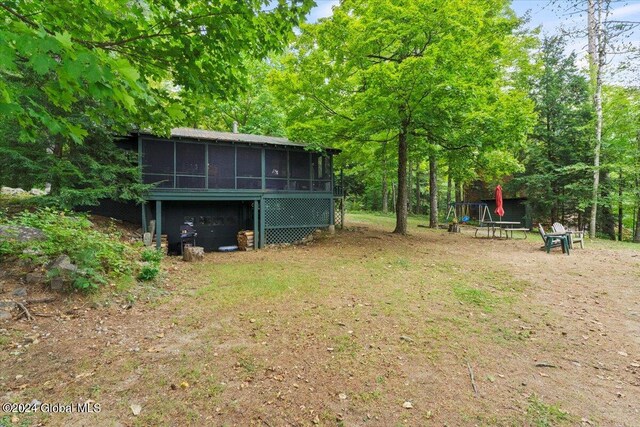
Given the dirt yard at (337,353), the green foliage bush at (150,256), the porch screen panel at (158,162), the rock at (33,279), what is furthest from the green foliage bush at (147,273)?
the porch screen panel at (158,162)

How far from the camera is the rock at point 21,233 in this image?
5094 millimetres

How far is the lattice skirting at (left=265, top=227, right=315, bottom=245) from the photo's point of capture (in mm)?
11211

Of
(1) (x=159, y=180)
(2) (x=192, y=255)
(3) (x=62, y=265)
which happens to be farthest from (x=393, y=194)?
(3) (x=62, y=265)

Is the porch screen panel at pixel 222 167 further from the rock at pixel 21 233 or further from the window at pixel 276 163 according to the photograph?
the rock at pixel 21 233

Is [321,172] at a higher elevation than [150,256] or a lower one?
higher

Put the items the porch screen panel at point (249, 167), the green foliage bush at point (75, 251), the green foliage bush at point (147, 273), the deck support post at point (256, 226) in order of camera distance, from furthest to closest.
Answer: the porch screen panel at point (249, 167)
the deck support post at point (256, 226)
the green foliage bush at point (147, 273)
the green foliage bush at point (75, 251)

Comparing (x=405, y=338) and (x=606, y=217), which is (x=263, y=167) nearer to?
(x=405, y=338)

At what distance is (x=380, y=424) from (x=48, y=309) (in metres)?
4.43

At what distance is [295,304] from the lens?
15.8 feet

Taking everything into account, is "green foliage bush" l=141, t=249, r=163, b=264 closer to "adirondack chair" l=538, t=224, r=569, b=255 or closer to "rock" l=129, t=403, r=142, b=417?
"rock" l=129, t=403, r=142, b=417

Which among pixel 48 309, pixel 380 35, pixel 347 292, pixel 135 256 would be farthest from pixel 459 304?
pixel 380 35

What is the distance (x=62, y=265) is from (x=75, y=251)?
0.46 m

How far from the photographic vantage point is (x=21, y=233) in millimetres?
5289

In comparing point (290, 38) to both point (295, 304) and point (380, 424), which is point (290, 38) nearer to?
point (295, 304)
